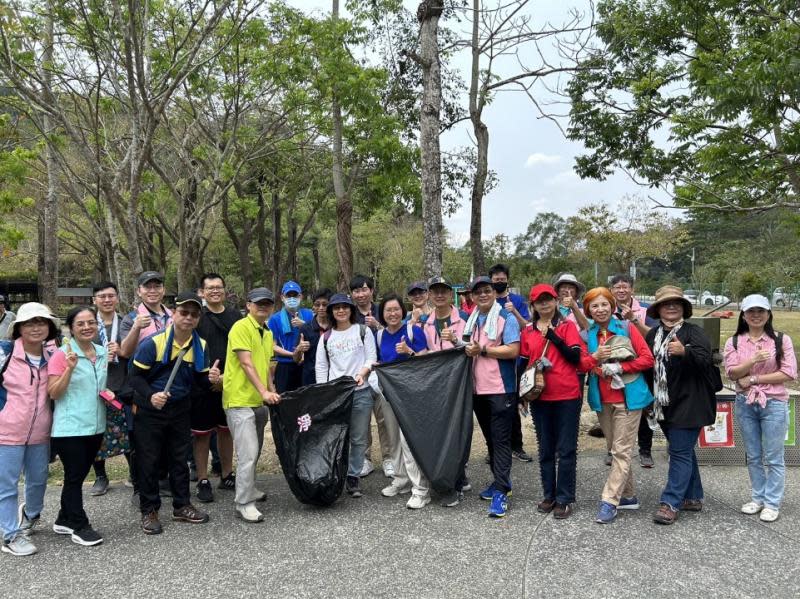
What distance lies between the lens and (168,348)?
→ 4223mm

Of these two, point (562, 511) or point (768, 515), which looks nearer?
point (768, 515)

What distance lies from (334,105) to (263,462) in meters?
8.10

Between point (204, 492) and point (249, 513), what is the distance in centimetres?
62

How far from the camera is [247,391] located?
4348 mm

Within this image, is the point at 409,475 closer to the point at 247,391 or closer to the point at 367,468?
the point at 367,468

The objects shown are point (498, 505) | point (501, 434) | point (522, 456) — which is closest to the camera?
point (498, 505)

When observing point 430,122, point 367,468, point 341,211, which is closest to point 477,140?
point 341,211

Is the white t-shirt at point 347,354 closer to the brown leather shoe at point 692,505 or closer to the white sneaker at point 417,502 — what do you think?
the white sneaker at point 417,502

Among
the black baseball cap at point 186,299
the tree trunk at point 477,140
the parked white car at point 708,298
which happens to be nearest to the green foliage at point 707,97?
the tree trunk at point 477,140

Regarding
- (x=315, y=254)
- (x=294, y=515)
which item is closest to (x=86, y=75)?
(x=294, y=515)

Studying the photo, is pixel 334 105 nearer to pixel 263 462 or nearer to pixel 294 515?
pixel 263 462

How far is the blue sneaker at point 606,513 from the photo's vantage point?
4078 mm

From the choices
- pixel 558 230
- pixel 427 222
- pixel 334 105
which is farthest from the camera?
pixel 558 230

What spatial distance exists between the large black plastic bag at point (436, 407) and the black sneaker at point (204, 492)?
161 centimetres
